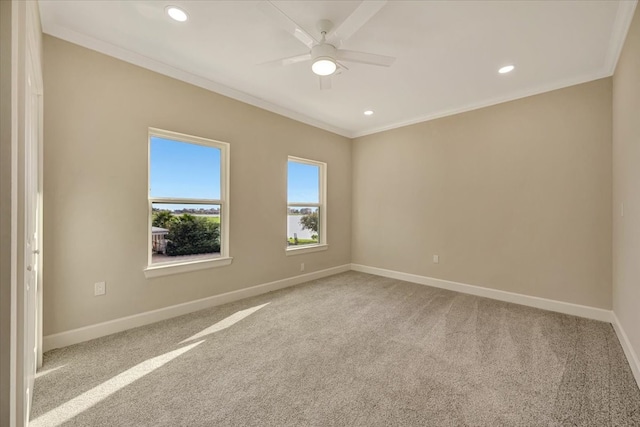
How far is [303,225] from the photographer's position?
14.8ft

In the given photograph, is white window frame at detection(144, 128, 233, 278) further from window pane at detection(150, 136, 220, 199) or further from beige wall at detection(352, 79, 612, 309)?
beige wall at detection(352, 79, 612, 309)

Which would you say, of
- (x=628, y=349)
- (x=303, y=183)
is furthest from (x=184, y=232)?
(x=628, y=349)

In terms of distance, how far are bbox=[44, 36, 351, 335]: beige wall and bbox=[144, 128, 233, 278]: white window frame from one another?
0.20ft

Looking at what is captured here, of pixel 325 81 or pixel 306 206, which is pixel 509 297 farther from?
pixel 325 81

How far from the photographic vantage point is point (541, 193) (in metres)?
3.24

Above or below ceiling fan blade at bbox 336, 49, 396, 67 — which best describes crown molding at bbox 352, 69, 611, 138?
above

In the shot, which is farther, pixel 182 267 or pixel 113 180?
pixel 182 267

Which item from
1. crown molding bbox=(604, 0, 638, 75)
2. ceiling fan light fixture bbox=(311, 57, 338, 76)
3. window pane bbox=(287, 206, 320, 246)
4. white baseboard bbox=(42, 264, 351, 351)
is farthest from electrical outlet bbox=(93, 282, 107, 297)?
crown molding bbox=(604, 0, 638, 75)

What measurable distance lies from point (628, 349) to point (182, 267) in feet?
13.5

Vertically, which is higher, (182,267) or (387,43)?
(387,43)

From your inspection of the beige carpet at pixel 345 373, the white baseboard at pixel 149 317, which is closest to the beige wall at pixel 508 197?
the beige carpet at pixel 345 373

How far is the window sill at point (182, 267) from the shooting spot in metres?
2.76

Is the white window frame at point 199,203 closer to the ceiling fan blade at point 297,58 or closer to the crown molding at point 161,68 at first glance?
the crown molding at point 161,68

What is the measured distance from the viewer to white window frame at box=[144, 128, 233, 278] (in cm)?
277
